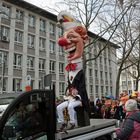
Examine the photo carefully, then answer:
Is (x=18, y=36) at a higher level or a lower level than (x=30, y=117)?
higher

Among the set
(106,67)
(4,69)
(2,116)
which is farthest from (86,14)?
(106,67)

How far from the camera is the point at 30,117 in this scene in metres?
4.50

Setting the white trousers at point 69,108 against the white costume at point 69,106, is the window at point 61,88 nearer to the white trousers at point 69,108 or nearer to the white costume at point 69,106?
the white costume at point 69,106

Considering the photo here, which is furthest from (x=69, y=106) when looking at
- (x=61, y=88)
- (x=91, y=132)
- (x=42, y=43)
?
(x=61, y=88)

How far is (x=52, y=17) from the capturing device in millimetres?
41750

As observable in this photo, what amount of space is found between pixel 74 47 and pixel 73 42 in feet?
0.48

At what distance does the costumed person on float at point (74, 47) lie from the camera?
8.21 meters

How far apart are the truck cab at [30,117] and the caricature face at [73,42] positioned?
375 cm

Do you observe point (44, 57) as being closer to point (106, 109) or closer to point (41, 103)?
point (106, 109)

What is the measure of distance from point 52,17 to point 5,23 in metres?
→ 9.30

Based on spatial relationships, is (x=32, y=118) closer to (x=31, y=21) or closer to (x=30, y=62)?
(x=30, y=62)

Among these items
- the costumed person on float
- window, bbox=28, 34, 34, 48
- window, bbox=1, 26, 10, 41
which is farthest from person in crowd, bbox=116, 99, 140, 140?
window, bbox=28, 34, 34, 48

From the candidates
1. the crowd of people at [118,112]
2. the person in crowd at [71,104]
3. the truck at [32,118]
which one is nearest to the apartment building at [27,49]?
the crowd of people at [118,112]

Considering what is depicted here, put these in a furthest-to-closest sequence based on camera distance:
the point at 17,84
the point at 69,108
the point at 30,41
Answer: the point at 30,41 < the point at 17,84 < the point at 69,108
